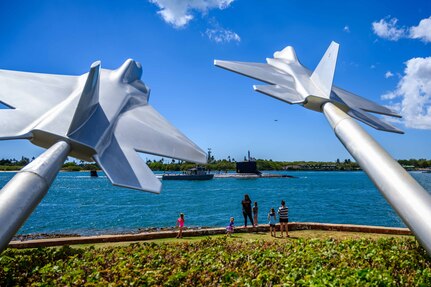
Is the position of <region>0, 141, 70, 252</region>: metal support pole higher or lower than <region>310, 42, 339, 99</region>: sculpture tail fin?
lower

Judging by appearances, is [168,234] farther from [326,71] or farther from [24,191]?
[24,191]

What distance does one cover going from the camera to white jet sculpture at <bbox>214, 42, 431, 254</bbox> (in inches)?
191

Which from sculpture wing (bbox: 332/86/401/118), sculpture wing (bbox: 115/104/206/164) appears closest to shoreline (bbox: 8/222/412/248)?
sculpture wing (bbox: 115/104/206/164)

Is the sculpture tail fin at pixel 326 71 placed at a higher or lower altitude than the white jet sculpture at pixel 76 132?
higher

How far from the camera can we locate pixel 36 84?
26.2 ft

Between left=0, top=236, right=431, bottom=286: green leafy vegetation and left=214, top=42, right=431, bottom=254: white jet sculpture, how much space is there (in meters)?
2.08

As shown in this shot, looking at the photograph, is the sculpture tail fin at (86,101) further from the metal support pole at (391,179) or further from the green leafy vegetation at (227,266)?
the metal support pole at (391,179)

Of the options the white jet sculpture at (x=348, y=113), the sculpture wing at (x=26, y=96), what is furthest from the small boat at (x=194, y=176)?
the sculpture wing at (x=26, y=96)

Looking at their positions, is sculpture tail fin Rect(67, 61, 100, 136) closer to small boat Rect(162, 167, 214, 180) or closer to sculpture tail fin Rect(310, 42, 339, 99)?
sculpture tail fin Rect(310, 42, 339, 99)

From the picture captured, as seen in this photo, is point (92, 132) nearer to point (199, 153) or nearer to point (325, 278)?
point (199, 153)

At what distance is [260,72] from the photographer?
29.8 ft

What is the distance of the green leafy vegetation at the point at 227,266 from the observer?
657 cm

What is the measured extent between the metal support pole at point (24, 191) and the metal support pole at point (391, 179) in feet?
17.0

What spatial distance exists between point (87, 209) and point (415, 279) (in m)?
42.5
